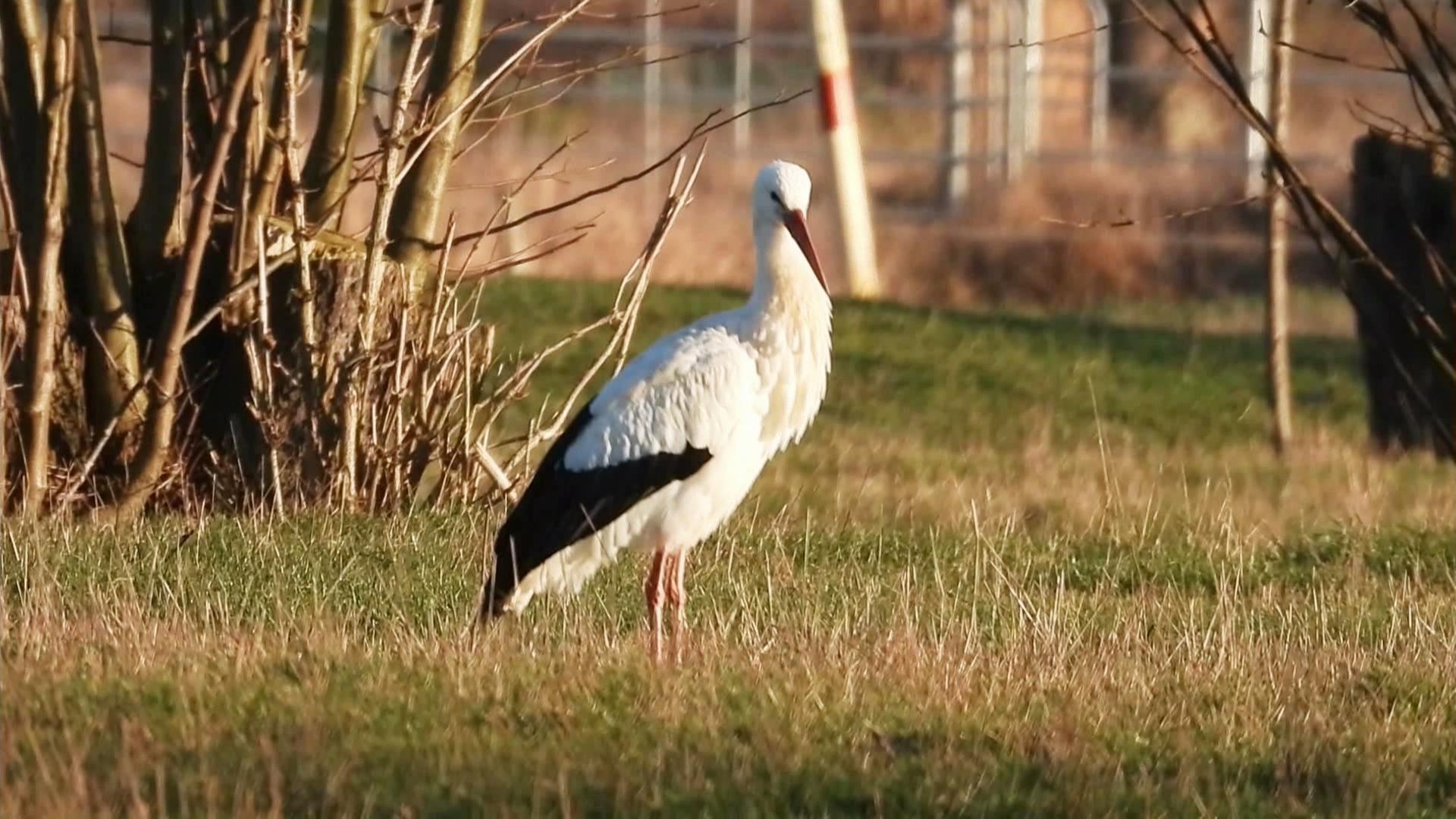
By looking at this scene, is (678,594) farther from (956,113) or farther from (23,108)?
(956,113)

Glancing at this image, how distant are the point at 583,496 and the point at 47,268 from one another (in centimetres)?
219

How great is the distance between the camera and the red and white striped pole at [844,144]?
18.2m

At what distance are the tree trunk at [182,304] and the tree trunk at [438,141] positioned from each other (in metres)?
0.63

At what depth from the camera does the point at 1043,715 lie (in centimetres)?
552

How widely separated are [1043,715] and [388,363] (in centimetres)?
361

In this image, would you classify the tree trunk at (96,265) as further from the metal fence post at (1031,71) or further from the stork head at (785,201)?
the metal fence post at (1031,71)

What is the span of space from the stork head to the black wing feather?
0.69 metres

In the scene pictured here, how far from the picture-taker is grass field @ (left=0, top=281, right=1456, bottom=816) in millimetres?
4914

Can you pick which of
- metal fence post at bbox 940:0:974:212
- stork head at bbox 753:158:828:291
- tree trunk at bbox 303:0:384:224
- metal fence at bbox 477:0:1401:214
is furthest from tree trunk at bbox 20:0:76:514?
metal fence post at bbox 940:0:974:212

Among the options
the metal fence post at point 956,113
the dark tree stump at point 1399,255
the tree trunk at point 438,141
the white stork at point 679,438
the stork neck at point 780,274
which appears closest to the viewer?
the white stork at point 679,438

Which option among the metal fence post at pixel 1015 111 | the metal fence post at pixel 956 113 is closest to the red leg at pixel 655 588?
the metal fence post at pixel 956 113

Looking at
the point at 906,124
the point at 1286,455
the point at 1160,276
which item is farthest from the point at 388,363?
the point at 906,124

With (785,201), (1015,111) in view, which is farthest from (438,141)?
(1015,111)

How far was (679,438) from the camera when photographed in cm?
686
